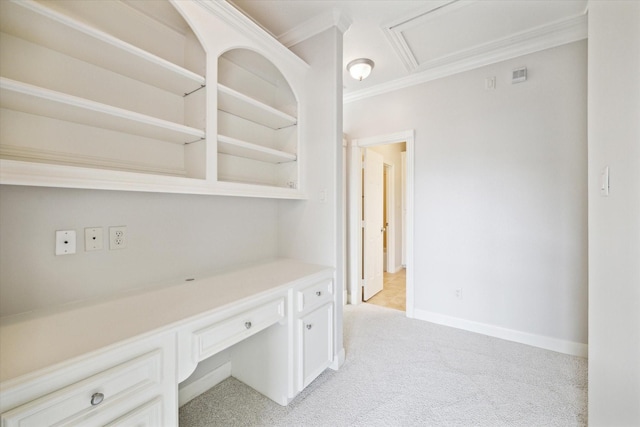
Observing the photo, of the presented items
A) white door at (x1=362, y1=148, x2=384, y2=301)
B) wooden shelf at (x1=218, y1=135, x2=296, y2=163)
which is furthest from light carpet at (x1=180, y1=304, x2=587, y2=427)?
wooden shelf at (x1=218, y1=135, x2=296, y2=163)

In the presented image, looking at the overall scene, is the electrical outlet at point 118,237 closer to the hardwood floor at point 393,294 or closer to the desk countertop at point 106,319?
the desk countertop at point 106,319

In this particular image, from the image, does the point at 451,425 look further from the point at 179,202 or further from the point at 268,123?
the point at 268,123

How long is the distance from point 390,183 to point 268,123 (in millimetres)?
3299

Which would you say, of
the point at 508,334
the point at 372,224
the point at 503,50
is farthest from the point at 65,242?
the point at 503,50

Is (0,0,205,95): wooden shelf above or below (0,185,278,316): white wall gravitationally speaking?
above

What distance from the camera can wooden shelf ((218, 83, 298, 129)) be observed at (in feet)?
5.44

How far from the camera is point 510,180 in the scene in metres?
2.48

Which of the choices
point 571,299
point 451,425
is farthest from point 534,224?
point 451,425

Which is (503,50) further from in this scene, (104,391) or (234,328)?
(104,391)

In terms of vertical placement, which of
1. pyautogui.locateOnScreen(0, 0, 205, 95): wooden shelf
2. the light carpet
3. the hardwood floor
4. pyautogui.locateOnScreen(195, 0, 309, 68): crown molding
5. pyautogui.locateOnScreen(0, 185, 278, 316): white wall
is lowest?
the light carpet

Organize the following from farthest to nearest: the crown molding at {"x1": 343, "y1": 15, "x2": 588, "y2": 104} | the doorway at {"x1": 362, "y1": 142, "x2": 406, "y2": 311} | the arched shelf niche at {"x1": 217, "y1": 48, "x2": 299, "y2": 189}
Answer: the doorway at {"x1": 362, "y1": 142, "x2": 406, "y2": 311} < the crown molding at {"x1": 343, "y1": 15, "x2": 588, "y2": 104} < the arched shelf niche at {"x1": 217, "y1": 48, "x2": 299, "y2": 189}

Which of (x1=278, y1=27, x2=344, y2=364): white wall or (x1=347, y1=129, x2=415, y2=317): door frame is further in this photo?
(x1=347, y1=129, x2=415, y2=317): door frame

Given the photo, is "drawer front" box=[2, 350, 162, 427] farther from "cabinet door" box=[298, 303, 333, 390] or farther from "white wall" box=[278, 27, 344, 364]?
"white wall" box=[278, 27, 344, 364]
